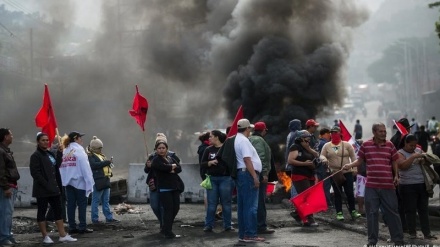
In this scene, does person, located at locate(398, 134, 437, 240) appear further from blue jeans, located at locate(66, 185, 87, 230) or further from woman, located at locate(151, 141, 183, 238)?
blue jeans, located at locate(66, 185, 87, 230)

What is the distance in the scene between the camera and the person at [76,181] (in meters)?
12.1

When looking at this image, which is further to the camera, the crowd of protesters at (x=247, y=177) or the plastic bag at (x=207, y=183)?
the plastic bag at (x=207, y=183)

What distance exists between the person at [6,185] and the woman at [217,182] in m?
2.70

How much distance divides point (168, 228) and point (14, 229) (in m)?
3.08

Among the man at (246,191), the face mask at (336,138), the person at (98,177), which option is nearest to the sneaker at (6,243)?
the person at (98,177)

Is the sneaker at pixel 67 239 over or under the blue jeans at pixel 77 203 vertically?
under

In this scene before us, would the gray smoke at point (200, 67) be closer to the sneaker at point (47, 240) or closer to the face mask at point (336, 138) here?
the face mask at point (336, 138)

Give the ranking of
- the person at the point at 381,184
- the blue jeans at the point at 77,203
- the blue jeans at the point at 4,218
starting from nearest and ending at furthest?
the person at the point at 381,184
the blue jeans at the point at 4,218
the blue jeans at the point at 77,203

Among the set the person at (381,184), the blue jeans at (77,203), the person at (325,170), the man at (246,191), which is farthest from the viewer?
the person at (325,170)

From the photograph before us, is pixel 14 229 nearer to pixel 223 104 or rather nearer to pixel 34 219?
pixel 34 219

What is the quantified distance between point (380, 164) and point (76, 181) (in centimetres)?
470

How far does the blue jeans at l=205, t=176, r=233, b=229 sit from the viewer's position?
11844 mm

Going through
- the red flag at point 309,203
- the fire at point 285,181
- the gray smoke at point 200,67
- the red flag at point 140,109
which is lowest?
the red flag at point 309,203

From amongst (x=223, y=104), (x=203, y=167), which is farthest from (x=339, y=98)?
(x=203, y=167)
